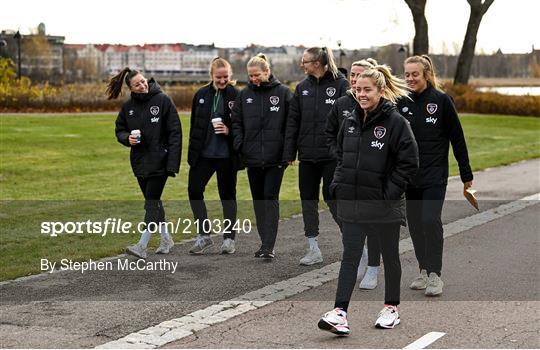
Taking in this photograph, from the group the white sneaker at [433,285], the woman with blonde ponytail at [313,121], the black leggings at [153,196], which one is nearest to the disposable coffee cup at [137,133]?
the black leggings at [153,196]

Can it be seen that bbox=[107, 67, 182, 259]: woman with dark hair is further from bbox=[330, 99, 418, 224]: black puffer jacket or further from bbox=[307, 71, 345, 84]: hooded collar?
bbox=[330, 99, 418, 224]: black puffer jacket

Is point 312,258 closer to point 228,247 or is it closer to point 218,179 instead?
point 228,247

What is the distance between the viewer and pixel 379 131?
6.77 m

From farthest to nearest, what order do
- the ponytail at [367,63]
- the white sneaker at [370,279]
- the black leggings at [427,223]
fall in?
the white sneaker at [370,279], the black leggings at [427,223], the ponytail at [367,63]

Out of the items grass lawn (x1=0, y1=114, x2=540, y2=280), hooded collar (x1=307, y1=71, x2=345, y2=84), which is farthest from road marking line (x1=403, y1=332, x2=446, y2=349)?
grass lawn (x1=0, y1=114, x2=540, y2=280)

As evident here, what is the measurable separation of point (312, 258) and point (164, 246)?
63.0 inches

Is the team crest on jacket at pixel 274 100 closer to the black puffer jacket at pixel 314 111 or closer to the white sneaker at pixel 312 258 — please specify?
the black puffer jacket at pixel 314 111

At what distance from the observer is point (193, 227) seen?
11383 millimetres

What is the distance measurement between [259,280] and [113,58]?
527ft

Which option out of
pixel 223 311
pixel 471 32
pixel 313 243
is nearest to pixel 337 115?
pixel 313 243

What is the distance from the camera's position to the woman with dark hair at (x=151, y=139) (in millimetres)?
9508

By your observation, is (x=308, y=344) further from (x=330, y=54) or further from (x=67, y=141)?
(x=67, y=141)

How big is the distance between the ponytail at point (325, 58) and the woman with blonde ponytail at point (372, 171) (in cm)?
202

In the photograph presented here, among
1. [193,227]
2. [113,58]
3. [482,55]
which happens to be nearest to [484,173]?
[193,227]
